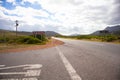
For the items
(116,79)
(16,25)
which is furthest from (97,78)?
(16,25)

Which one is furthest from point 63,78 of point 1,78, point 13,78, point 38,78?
point 1,78

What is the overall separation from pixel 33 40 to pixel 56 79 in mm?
31434

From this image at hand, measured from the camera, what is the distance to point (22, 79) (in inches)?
187

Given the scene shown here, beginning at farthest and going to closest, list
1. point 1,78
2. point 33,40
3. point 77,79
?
1. point 33,40
2. point 1,78
3. point 77,79

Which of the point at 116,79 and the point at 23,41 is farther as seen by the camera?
the point at 23,41

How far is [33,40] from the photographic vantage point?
3559 centimetres

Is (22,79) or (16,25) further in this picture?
(16,25)

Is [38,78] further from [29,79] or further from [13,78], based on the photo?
[13,78]

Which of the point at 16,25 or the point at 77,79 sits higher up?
the point at 16,25

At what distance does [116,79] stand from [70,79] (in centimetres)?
135

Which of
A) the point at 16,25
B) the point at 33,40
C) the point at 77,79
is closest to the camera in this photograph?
the point at 77,79

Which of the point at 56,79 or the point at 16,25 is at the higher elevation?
the point at 16,25

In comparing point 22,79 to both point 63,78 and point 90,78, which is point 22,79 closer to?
point 63,78

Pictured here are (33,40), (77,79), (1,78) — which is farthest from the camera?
(33,40)
